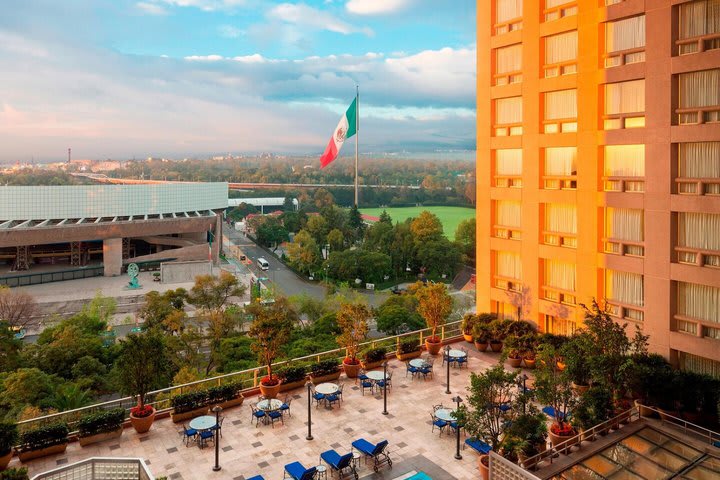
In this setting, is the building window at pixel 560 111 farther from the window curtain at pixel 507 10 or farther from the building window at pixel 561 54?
the window curtain at pixel 507 10

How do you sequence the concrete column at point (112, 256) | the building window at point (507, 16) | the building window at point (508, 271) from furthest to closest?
the concrete column at point (112, 256)
the building window at point (508, 271)
the building window at point (507, 16)

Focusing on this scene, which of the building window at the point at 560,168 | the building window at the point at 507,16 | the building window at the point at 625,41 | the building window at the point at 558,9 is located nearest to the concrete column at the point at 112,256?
the building window at the point at 507,16

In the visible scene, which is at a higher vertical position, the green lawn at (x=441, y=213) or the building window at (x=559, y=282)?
the green lawn at (x=441, y=213)

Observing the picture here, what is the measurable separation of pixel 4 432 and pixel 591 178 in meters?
23.0

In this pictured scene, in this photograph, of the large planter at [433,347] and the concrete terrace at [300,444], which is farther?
the large planter at [433,347]

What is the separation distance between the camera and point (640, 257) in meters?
20.6

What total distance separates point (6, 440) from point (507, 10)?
88.9 feet

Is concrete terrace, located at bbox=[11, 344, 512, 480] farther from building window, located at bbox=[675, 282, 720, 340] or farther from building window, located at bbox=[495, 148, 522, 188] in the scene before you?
building window, located at bbox=[495, 148, 522, 188]

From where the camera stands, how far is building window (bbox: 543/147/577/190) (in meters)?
23.1

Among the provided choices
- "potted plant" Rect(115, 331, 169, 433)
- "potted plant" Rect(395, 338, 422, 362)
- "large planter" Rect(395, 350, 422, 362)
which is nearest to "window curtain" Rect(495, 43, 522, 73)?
"potted plant" Rect(395, 338, 422, 362)

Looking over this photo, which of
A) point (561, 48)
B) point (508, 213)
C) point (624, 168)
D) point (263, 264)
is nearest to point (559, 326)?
point (508, 213)

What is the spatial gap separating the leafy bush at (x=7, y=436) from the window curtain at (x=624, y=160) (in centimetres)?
2328

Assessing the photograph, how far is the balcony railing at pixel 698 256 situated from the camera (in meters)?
18.5

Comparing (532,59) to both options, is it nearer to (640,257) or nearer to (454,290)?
(640,257)
